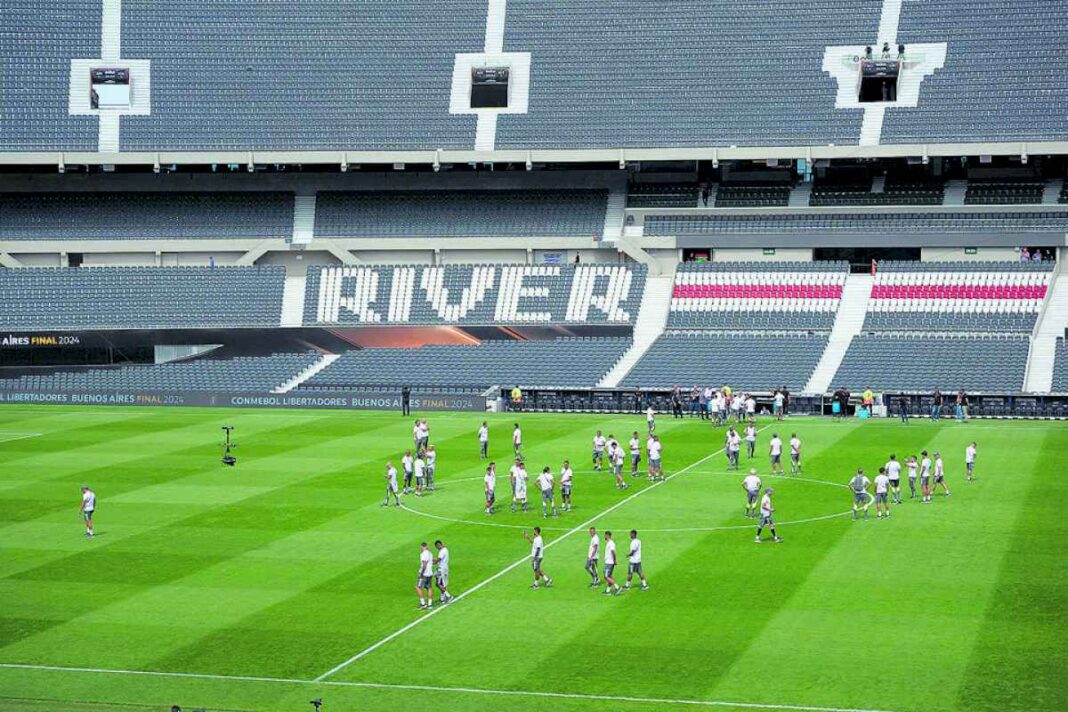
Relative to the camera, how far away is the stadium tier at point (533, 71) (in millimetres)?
A: 73375

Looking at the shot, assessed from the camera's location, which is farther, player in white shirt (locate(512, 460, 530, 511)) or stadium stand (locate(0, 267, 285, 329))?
stadium stand (locate(0, 267, 285, 329))

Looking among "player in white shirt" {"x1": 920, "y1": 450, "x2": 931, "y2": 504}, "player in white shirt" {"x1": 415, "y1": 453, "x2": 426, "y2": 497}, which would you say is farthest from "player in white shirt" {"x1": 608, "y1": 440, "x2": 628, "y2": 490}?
"player in white shirt" {"x1": 920, "y1": 450, "x2": 931, "y2": 504}

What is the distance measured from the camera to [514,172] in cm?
7738

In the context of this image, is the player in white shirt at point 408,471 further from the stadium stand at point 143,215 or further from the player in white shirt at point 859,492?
the stadium stand at point 143,215

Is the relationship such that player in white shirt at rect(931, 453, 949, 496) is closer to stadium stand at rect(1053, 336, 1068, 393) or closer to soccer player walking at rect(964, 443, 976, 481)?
soccer player walking at rect(964, 443, 976, 481)

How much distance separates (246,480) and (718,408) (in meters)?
19.5

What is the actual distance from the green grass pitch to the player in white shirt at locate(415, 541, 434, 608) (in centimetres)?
33

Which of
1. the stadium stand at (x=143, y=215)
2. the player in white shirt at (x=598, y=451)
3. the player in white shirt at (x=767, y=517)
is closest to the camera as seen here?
the player in white shirt at (x=767, y=517)

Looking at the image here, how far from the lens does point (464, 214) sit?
77.1m

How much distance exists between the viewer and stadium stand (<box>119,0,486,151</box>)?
3000 inches

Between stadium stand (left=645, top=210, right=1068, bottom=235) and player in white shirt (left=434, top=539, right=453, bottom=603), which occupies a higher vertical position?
stadium stand (left=645, top=210, right=1068, bottom=235)

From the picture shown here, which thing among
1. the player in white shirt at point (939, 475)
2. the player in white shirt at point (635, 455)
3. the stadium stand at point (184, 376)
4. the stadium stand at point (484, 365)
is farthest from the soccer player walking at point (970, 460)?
the stadium stand at point (184, 376)

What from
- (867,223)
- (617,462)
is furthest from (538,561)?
(867,223)

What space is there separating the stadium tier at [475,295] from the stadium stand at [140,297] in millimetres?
2648
